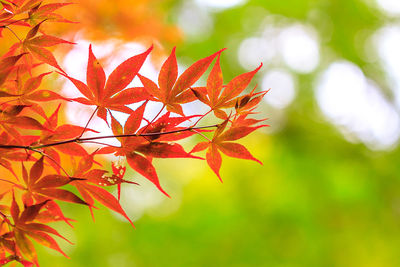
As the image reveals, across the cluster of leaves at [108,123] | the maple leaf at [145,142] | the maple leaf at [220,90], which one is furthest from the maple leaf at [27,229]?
the maple leaf at [220,90]

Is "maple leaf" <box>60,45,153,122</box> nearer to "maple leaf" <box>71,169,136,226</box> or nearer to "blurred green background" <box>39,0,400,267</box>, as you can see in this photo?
"maple leaf" <box>71,169,136,226</box>

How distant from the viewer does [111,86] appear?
1.53 ft

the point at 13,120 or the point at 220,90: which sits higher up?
the point at 220,90

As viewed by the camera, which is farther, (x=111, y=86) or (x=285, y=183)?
(x=285, y=183)

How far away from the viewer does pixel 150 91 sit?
47 centimetres

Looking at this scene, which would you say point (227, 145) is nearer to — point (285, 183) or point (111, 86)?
point (111, 86)

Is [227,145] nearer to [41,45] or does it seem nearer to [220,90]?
[220,90]

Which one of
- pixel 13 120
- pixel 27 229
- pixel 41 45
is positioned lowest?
pixel 27 229

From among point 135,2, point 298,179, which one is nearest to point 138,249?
point 298,179

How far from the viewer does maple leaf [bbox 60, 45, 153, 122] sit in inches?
18.1

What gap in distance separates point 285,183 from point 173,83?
233cm

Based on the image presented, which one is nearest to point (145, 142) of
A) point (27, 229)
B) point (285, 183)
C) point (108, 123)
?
point (108, 123)

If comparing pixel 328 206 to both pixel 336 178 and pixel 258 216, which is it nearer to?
pixel 336 178

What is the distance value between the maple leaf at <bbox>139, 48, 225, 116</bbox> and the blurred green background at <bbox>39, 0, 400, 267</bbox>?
6.46 feet
